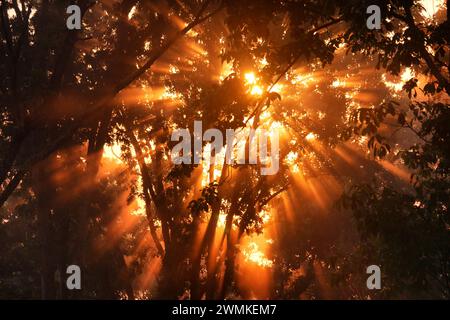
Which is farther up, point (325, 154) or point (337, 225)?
point (325, 154)

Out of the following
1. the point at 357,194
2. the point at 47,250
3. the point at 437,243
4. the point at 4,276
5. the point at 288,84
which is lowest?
the point at 4,276

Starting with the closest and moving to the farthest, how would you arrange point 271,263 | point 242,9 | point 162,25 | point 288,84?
point 242,9 < point 162,25 < point 288,84 < point 271,263

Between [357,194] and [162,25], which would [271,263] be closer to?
[162,25]

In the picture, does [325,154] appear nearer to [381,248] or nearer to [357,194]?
[381,248]

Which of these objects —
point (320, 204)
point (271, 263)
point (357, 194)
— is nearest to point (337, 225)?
point (320, 204)

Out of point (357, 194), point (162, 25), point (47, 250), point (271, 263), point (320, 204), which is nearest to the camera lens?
point (357, 194)

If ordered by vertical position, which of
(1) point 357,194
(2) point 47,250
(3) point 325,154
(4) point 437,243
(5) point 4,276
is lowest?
(5) point 4,276

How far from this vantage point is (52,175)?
23.1m

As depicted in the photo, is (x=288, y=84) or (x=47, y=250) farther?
(x=47, y=250)

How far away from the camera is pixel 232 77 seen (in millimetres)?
8297
